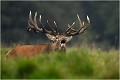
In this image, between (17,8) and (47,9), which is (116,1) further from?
(17,8)

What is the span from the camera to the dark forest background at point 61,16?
42003 millimetres

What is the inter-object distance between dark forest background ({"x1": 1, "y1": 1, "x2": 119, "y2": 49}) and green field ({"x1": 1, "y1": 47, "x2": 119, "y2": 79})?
28.3m

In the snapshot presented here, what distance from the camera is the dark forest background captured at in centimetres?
4200

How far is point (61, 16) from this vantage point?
48.7 m

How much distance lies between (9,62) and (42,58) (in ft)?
2.85

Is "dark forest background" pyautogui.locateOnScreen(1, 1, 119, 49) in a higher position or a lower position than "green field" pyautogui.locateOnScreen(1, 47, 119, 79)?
higher

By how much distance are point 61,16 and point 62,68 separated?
3874 cm

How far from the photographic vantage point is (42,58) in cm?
1101

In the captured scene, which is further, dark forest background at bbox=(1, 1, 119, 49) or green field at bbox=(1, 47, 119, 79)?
dark forest background at bbox=(1, 1, 119, 49)

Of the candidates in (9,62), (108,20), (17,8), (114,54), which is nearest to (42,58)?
(9,62)

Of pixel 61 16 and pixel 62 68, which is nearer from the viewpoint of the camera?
pixel 62 68

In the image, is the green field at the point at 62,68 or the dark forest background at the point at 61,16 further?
the dark forest background at the point at 61,16

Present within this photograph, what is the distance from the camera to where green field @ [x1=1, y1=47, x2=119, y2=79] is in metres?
9.90

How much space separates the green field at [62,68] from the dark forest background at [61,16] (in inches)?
1115
